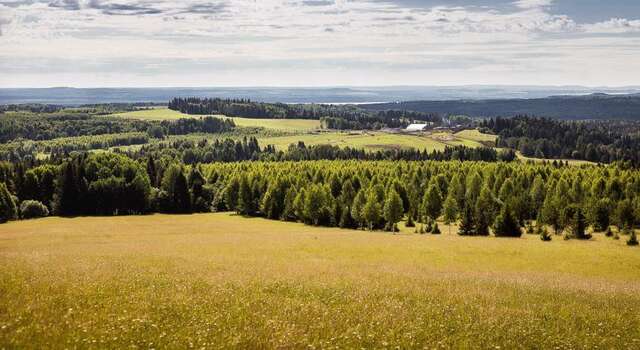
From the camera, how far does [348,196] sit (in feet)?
360

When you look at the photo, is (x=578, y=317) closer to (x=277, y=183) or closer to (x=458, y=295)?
(x=458, y=295)

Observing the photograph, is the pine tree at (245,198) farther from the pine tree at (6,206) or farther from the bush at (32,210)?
the pine tree at (6,206)

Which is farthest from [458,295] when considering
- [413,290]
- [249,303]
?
[249,303]

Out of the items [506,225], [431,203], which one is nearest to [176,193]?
[431,203]

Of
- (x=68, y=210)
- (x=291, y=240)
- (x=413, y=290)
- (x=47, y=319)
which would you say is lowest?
(x=68, y=210)

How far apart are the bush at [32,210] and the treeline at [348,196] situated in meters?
1.26

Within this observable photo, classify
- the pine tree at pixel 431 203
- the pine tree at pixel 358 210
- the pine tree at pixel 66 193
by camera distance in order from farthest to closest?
the pine tree at pixel 66 193
the pine tree at pixel 431 203
the pine tree at pixel 358 210

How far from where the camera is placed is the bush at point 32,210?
10838 cm

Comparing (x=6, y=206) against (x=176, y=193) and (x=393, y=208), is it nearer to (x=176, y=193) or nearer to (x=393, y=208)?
(x=176, y=193)

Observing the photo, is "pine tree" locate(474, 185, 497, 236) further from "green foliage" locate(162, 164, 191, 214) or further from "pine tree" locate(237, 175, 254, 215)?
"green foliage" locate(162, 164, 191, 214)

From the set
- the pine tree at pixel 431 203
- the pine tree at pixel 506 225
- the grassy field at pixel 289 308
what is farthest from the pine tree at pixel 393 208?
the grassy field at pixel 289 308

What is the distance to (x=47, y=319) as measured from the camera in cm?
1695

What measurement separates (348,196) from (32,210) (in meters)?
63.6

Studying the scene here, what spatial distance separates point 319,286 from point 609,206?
276 feet
